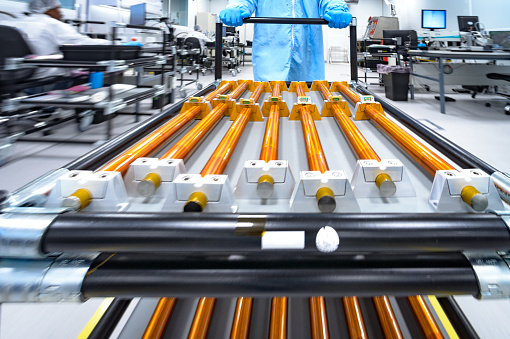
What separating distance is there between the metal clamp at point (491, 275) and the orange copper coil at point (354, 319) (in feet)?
1.64

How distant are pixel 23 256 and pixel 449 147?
1050 millimetres

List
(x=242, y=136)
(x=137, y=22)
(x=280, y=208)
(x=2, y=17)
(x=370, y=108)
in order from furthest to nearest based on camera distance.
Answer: (x=137, y=22) < (x=2, y=17) < (x=370, y=108) < (x=242, y=136) < (x=280, y=208)

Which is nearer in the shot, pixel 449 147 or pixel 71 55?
pixel 449 147

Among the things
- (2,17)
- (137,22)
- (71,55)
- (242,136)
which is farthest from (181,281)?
(137,22)

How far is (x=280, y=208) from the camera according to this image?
64 centimetres

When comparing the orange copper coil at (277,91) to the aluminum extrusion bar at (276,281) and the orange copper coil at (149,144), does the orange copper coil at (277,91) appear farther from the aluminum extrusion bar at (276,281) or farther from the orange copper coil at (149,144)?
the aluminum extrusion bar at (276,281)

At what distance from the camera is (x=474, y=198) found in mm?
563

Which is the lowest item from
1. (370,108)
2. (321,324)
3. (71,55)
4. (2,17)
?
(321,324)

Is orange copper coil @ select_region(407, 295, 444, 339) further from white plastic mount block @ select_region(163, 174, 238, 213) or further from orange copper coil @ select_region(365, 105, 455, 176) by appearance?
white plastic mount block @ select_region(163, 174, 238, 213)

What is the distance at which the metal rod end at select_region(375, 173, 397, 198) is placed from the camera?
2.09 feet

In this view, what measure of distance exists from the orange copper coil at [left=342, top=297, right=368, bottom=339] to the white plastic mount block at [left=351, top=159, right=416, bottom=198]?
0.51 meters

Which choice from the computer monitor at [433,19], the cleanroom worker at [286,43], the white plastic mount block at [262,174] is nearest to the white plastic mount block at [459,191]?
the white plastic mount block at [262,174]

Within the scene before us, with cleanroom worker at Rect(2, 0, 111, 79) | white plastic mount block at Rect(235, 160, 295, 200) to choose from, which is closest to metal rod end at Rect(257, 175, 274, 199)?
white plastic mount block at Rect(235, 160, 295, 200)

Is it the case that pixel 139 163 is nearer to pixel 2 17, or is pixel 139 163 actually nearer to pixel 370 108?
pixel 370 108
